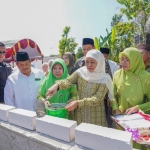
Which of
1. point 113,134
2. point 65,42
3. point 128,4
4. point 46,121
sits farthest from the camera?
point 65,42

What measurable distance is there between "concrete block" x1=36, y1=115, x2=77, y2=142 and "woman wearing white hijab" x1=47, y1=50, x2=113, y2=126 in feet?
1.52

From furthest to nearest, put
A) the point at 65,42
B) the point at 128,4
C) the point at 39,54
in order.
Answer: the point at 65,42
the point at 128,4
the point at 39,54

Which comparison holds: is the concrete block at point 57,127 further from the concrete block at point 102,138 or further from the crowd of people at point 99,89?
the crowd of people at point 99,89

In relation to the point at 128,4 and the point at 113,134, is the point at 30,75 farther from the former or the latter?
the point at 128,4

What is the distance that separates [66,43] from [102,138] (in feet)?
67.8

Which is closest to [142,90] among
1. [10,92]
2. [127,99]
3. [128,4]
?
[127,99]

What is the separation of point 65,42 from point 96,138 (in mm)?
20489

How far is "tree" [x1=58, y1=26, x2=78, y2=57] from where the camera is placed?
2091cm

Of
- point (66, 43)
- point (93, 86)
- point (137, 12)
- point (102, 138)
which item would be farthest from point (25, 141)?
point (66, 43)

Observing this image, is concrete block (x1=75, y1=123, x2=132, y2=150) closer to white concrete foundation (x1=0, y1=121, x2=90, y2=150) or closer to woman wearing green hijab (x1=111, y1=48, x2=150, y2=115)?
white concrete foundation (x1=0, y1=121, x2=90, y2=150)

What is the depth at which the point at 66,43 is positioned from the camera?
2128cm

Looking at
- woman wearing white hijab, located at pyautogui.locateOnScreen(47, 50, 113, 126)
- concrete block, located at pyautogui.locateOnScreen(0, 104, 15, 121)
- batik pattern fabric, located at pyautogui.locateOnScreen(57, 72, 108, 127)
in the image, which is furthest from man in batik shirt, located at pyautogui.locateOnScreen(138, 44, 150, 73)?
concrete block, located at pyautogui.locateOnScreen(0, 104, 15, 121)

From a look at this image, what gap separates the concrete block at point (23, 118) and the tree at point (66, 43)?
19021 mm

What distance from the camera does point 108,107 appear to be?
2.13m
